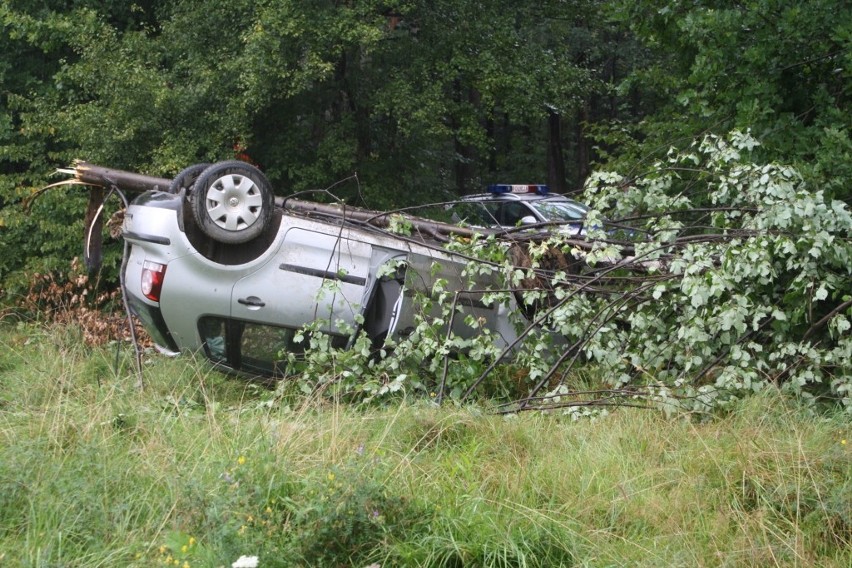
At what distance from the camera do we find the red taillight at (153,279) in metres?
6.99

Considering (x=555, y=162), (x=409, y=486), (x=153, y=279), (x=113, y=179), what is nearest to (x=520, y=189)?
(x=113, y=179)

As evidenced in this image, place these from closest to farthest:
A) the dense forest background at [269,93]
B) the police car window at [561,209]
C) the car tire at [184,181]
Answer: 1. the car tire at [184,181]
2. the dense forest background at [269,93]
3. the police car window at [561,209]

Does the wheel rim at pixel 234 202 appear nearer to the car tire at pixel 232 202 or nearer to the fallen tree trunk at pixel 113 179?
the car tire at pixel 232 202

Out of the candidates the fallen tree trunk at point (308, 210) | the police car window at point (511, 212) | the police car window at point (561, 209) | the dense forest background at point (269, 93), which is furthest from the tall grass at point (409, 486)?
the police car window at point (511, 212)

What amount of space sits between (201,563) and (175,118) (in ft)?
34.8

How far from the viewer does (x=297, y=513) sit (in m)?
3.85

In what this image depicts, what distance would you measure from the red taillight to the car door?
0.52 meters

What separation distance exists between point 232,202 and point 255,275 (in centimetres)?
54

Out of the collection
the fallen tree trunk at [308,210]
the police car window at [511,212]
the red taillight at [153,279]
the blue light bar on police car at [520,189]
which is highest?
the fallen tree trunk at [308,210]

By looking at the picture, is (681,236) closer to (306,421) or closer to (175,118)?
(306,421)

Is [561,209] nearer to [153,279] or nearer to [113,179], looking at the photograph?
[113,179]

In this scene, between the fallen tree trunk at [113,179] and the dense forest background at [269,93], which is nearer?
the fallen tree trunk at [113,179]

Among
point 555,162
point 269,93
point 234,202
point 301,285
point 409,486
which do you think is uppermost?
point 269,93

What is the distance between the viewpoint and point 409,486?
4.38m
